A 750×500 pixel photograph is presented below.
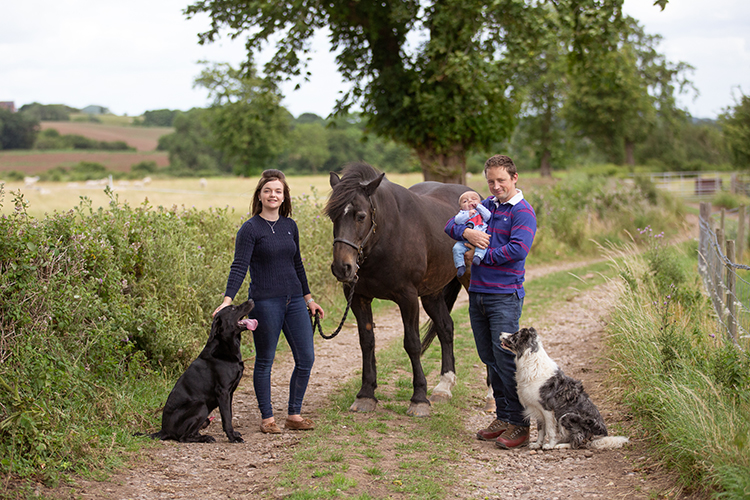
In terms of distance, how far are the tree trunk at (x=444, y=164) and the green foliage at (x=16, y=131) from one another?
248 feet

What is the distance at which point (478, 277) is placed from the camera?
4617mm

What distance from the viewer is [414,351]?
5.63 meters

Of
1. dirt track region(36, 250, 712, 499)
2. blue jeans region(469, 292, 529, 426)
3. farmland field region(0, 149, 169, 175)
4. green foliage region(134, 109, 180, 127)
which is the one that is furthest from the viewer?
green foliage region(134, 109, 180, 127)

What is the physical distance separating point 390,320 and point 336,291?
116 centimetres

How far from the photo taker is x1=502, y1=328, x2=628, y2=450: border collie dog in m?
4.43

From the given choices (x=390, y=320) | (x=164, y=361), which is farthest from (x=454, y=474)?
A: (x=390, y=320)

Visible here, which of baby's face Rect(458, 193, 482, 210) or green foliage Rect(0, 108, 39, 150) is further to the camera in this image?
green foliage Rect(0, 108, 39, 150)

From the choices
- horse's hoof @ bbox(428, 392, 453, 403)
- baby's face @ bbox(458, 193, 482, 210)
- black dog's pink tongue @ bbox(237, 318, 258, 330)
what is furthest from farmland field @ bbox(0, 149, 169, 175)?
baby's face @ bbox(458, 193, 482, 210)

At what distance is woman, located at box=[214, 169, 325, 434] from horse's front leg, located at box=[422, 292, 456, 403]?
169 cm

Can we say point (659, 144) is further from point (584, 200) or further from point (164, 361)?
point (164, 361)

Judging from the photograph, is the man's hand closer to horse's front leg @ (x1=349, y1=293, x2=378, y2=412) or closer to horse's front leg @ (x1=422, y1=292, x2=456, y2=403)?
horse's front leg @ (x1=349, y1=293, x2=378, y2=412)

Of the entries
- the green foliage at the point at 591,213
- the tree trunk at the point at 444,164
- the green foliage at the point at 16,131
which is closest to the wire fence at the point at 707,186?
the green foliage at the point at 591,213

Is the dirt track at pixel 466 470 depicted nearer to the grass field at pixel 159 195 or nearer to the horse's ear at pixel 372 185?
the horse's ear at pixel 372 185

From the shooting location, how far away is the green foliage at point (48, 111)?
8464 centimetres
